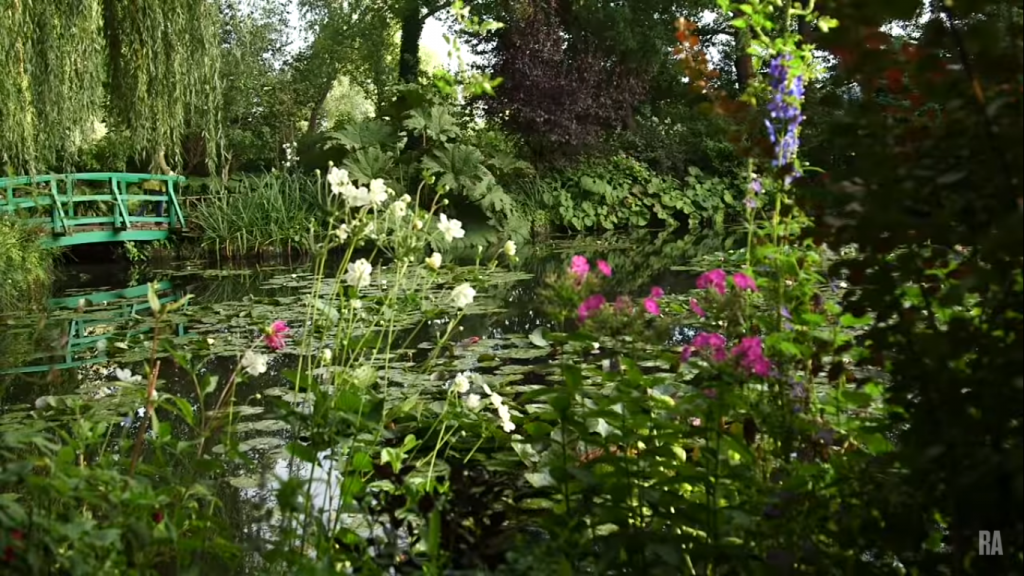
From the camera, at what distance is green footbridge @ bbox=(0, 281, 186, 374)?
14.8 feet

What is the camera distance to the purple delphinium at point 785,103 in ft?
7.01

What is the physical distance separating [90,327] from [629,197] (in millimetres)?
9345

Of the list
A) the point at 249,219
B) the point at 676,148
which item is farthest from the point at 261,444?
the point at 676,148

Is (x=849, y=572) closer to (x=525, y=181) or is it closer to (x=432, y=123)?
(x=432, y=123)

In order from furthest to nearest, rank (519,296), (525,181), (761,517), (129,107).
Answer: (525,181) → (519,296) → (129,107) → (761,517)

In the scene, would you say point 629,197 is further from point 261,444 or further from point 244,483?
point 244,483

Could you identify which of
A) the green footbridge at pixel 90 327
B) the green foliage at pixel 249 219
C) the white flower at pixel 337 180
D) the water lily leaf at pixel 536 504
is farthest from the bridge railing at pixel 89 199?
the water lily leaf at pixel 536 504

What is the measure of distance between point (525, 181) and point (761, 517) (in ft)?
37.4

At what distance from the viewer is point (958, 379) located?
1125mm

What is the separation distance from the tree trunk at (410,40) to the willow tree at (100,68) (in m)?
9.87

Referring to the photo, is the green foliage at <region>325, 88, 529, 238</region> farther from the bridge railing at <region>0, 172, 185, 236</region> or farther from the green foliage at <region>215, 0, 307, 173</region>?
the green foliage at <region>215, 0, 307, 173</region>

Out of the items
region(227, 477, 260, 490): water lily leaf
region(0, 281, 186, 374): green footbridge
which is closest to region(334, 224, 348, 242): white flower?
region(227, 477, 260, 490): water lily leaf

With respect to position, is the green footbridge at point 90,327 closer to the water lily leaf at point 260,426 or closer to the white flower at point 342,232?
the water lily leaf at point 260,426

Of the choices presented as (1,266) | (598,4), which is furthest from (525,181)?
(1,266)
